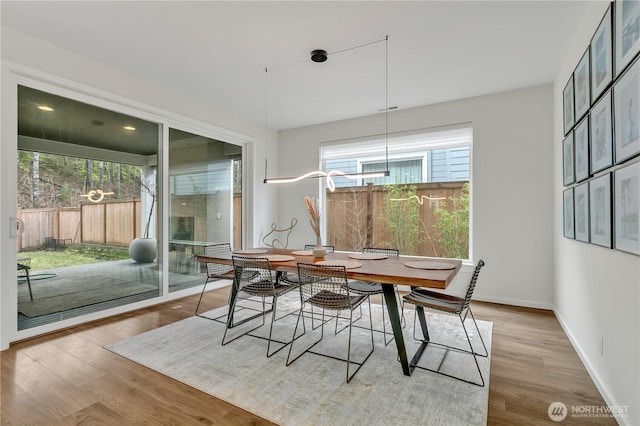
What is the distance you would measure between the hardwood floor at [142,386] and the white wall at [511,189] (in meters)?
0.97

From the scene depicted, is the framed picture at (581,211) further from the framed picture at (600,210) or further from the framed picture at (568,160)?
the framed picture at (568,160)

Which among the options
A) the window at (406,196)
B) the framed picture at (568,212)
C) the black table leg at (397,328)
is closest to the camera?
the black table leg at (397,328)

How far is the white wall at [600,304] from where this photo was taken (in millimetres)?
1596

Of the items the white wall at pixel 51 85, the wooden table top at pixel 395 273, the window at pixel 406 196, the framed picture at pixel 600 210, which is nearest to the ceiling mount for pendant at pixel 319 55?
the white wall at pixel 51 85

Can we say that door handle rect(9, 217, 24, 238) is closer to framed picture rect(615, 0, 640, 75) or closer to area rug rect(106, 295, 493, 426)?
area rug rect(106, 295, 493, 426)

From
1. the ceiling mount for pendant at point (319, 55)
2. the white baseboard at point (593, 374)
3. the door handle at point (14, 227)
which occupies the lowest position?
the white baseboard at point (593, 374)

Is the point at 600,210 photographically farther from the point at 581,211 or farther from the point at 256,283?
the point at 256,283

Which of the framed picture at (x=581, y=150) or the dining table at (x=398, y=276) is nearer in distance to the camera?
the dining table at (x=398, y=276)

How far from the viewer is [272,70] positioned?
3.41m

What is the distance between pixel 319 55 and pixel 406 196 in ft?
8.42

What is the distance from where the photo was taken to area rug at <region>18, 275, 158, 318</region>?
2938 millimetres

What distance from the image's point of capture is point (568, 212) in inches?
113

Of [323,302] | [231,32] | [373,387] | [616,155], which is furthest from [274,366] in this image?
[231,32]

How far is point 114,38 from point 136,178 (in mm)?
1530
